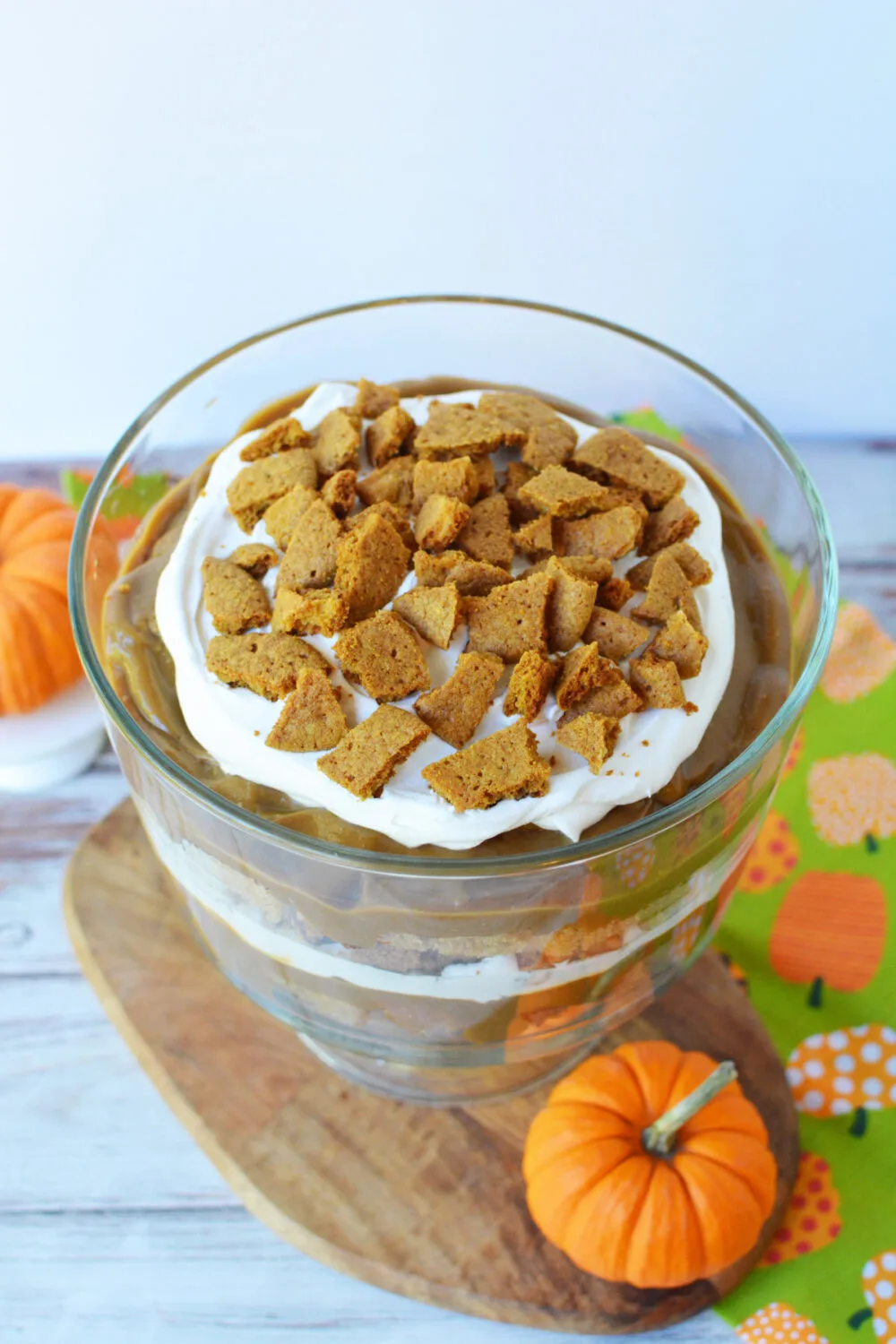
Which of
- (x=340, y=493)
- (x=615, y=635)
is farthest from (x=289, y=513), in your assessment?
(x=615, y=635)

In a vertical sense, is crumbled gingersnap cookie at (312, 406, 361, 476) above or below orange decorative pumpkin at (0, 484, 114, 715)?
above

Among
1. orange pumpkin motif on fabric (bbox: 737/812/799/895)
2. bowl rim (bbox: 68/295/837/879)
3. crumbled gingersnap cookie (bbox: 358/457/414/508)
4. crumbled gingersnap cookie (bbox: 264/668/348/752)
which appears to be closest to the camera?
bowl rim (bbox: 68/295/837/879)

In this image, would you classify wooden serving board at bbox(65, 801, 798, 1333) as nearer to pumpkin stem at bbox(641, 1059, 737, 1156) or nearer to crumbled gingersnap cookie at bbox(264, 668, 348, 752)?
pumpkin stem at bbox(641, 1059, 737, 1156)

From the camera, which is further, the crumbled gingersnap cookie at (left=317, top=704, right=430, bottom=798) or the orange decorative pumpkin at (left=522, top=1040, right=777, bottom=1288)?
the orange decorative pumpkin at (left=522, top=1040, right=777, bottom=1288)

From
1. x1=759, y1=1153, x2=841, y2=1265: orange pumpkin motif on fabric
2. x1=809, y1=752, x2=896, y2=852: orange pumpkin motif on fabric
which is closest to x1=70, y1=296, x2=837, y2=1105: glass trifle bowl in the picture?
x1=759, y1=1153, x2=841, y2=1265: orange pumpkin motif on fabric

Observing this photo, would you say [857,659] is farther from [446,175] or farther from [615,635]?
[446,175]

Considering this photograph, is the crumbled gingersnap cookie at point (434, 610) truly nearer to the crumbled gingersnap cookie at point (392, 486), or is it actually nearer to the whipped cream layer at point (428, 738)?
the whipped cream layer at point (428, 738)
